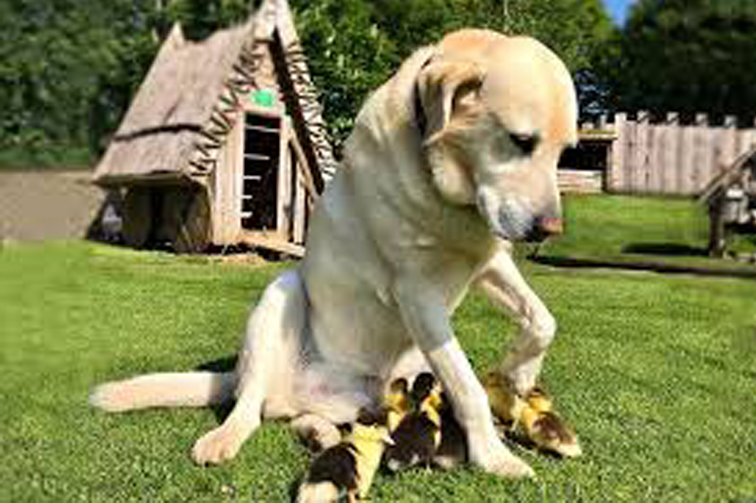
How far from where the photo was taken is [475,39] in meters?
3.04

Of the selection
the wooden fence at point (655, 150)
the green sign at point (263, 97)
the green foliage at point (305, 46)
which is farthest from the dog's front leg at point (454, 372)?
the green sign at point (263, 97)

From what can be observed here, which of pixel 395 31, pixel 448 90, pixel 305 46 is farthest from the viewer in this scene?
pixel 305 46

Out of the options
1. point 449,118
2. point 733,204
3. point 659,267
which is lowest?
point 659,267

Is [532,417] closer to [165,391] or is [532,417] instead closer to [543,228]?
[543,228]

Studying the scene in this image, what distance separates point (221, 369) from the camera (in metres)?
4.38

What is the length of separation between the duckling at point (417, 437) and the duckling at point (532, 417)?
28 centimetres

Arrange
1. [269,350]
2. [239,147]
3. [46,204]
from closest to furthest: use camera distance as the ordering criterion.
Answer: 1. [269,350]
2. [239,147]
3. [46,204]

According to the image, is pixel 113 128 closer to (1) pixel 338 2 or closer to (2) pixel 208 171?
(2) pixel 208 171

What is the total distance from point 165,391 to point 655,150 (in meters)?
2.44

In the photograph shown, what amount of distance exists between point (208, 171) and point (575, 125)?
31.5ft

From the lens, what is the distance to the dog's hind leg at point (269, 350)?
3377mm

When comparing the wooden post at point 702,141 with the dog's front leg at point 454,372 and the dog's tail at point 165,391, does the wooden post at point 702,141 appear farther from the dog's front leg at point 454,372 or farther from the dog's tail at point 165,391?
the dog's tail at point 165,391

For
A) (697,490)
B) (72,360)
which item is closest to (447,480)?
(697,490)

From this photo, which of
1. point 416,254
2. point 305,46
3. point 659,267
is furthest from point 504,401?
point 659,267
